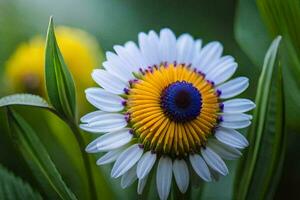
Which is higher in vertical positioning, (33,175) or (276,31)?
(276,31)

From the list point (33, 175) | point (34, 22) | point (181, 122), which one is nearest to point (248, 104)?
point (181, 122)

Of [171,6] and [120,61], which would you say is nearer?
[120,61]

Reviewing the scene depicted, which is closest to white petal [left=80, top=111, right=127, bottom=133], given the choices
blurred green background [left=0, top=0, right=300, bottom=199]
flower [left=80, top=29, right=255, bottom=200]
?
flower [left=80, top=29, right=255, bottom=200]

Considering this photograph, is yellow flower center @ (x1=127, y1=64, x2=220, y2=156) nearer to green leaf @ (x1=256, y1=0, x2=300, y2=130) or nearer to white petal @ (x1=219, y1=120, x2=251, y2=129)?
white petal @ (x1=219, y1=120, x2=251, y2=129)

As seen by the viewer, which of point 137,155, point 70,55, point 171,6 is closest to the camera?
point 137,155

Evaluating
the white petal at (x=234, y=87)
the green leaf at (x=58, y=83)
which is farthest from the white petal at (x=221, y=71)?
the green leaf at (x=58, y=83)

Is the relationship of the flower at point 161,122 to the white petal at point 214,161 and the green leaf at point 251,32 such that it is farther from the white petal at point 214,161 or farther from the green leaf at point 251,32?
the green leaf at point 251,32

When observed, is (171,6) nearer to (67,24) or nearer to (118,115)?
(67,24)
